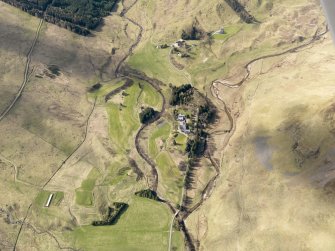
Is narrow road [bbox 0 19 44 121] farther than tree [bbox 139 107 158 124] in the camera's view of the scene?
No

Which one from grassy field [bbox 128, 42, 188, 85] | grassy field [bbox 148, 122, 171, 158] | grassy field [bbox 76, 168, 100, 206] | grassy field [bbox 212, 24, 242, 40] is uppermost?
grassy field [bbox 212, 24, 242, 40]

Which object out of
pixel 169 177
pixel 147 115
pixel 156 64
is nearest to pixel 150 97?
pixel 147 115

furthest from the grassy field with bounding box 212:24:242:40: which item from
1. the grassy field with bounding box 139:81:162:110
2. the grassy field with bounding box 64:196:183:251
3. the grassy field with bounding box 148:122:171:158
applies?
the grassy field with bounding box 64:196:183:251

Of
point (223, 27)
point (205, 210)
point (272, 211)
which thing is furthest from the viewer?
point (223, 27)

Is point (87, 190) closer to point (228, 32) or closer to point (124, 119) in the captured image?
point (124, 119)

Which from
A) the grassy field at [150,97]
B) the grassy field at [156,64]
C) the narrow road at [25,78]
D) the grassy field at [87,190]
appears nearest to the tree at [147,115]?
the grassy field at [150,97]

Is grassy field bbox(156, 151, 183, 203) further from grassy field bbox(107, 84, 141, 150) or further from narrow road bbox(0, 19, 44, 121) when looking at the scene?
narrow road bbox(0, 19, 44, 121)

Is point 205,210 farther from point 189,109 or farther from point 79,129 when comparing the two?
point 79,129

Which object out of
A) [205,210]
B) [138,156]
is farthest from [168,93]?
[205,210]

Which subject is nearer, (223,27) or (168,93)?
(168,93)
